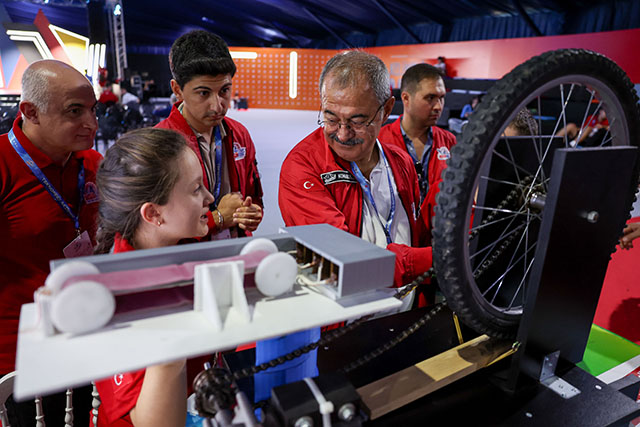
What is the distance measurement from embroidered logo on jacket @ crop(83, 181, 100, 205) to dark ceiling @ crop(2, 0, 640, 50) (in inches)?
342

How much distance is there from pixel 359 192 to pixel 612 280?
184 centimetres

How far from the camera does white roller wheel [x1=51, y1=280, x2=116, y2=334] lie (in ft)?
1.82

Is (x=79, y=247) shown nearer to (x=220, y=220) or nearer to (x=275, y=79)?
(x=220, y=220)

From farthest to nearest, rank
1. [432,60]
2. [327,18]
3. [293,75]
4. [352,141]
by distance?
[327,18] < [293,75] < [432,60] < [352,141]

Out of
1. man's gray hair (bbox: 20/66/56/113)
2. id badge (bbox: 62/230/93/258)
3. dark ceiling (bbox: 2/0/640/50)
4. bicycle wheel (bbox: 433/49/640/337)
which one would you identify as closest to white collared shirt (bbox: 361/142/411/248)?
bicycle wheel (bbox: 433/49/640/337)

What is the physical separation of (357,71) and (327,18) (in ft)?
64.2

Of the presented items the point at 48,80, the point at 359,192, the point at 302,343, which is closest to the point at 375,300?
the point at 302,343

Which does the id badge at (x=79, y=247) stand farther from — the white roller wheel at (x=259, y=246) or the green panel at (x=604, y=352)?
the green panel at (x=604, y=352)

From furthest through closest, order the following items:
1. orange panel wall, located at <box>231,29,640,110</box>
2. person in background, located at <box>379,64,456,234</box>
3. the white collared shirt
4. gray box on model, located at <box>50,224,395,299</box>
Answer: orange panel wall, located at <box>231,29,640,110</box> → person in background, located at <box>379,64,456,234</box> → the white collared shirt → gray box on model, located at <box>50,224,395,299</box>

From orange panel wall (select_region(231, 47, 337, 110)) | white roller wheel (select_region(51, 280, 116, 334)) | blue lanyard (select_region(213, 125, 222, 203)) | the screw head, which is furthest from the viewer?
orange panel wall (select_region(231, 47, 337, 110))

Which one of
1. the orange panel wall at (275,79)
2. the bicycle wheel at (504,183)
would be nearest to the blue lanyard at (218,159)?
the bicycle wheel at (504,183)

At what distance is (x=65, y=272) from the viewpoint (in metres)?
0.58

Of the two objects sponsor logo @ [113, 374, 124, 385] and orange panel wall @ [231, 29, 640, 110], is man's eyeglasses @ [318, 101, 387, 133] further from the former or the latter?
orange panel wall @ [231, 29, 640, 110]

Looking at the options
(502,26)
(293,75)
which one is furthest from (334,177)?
(293,75)
